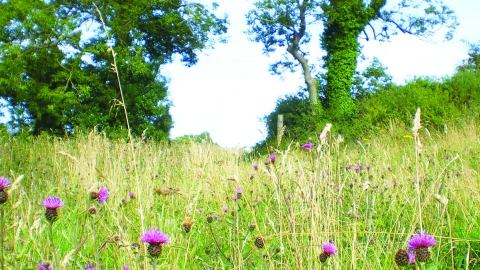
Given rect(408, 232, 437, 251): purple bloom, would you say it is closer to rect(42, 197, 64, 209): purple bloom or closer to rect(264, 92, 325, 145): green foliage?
rect(42, 197, 64, 209): purple bloom

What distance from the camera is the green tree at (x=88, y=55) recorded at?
18.0 meters

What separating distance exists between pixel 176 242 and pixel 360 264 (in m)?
1.17

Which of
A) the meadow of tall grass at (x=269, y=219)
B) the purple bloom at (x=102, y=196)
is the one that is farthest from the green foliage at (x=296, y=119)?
the purple bloom at (x=102, y=196)

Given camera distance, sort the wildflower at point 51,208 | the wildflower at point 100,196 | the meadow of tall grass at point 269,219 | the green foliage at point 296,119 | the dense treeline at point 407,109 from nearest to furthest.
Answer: the wildflower at point 51,208
the wildflower at point 100,196
the meadow of tall grass at point 269,219
the dense treeline at point 407,109
the green foliage at point 296,119

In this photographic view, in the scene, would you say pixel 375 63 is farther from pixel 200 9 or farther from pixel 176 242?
pixel 176 242

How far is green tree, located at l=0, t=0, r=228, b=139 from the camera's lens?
17984mm

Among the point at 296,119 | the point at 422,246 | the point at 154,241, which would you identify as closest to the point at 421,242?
the point at 422,246

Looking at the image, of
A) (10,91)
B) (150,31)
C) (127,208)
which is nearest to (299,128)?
(150,31)

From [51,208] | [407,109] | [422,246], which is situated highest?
[407,109]

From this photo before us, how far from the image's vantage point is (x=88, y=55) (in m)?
19.7

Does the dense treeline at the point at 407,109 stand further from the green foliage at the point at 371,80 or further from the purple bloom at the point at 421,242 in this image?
the purple bloom at the point at 421,242

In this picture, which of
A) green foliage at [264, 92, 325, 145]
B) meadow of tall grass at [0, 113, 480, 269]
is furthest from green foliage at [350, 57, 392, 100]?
meadow of tall grass at [0, 113, 480, 269]

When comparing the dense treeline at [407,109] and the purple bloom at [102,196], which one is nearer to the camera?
the purple bloom at [102,196]

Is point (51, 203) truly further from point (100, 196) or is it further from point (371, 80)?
point (371, 80)
